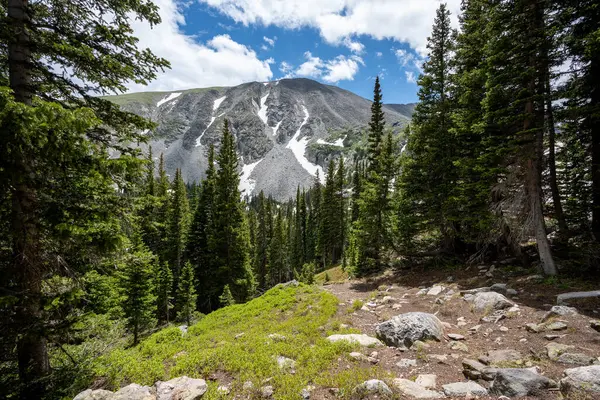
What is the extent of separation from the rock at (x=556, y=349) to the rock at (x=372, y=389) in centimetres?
355

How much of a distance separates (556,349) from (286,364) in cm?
566

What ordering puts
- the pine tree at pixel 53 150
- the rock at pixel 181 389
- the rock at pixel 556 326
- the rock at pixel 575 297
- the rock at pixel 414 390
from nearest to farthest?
the pine tree at pixel 53 150, the rock at pixel 414 390, the rock at pixel 181 389, the rock at pixel 556 326, the rock at pixel 575 297

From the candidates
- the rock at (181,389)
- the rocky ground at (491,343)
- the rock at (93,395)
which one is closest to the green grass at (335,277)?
the rocky ground at (491,343)

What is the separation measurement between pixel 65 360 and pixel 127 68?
6.15 metres

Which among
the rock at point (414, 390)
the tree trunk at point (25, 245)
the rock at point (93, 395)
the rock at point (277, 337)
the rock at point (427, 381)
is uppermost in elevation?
the tree trunk at point (25, 245)

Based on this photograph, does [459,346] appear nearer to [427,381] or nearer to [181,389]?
[427,381]

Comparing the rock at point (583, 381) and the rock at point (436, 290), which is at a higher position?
the rock at point (583, 381)

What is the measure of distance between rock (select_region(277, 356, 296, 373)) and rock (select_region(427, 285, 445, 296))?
307 inches

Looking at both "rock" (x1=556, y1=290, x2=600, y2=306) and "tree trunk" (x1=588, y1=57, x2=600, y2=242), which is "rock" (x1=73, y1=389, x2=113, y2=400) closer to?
"rock" (x1=556, y1=290, x2=600, y2=306)

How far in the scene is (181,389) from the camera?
5.10 m

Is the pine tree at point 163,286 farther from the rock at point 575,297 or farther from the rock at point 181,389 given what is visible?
the rock at point 575,297

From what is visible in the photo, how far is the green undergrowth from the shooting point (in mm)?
5320

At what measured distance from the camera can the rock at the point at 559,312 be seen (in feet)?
22.6

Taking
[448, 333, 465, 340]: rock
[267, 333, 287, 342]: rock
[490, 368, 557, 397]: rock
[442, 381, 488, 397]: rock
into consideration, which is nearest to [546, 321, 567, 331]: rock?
[448, 333, 465, 340]: rock
